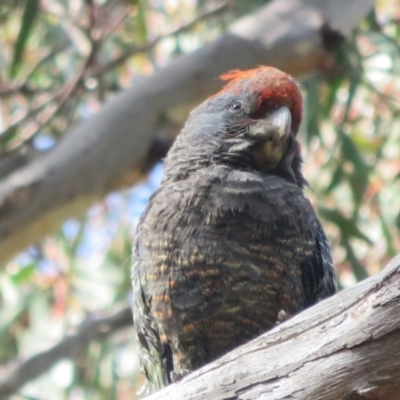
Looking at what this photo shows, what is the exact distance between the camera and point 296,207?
2662 millimetres

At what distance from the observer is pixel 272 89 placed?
291 centimetres

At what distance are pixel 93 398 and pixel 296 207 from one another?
3281 millimetres

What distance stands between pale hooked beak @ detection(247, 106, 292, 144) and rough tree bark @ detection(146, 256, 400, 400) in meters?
1.01

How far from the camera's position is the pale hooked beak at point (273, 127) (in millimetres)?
2797

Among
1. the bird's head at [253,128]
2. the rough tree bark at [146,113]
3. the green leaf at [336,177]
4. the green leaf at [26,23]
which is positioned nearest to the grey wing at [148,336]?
the bird's head at [253,128]

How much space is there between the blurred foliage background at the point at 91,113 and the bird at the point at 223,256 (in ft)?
5.17

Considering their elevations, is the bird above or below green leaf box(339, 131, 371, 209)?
below

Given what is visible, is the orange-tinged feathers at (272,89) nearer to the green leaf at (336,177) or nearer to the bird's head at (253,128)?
the bird's head at (253,128)

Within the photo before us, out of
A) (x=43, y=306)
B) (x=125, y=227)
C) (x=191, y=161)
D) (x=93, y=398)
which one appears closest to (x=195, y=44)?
(x=125, y=227)

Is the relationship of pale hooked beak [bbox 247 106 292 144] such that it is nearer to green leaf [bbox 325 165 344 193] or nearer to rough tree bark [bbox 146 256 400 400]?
rough tree bark [bbox 146 256 400 400]

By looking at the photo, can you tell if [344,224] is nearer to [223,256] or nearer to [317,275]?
[317,275]

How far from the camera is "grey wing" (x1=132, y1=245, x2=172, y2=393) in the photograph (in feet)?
8.80

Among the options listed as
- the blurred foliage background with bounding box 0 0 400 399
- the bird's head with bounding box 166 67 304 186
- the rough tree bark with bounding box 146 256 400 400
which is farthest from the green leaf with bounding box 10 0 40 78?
the rough tree bark with bounding box 146 256 400 400

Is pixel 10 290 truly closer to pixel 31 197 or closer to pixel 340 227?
pixel 31 197
